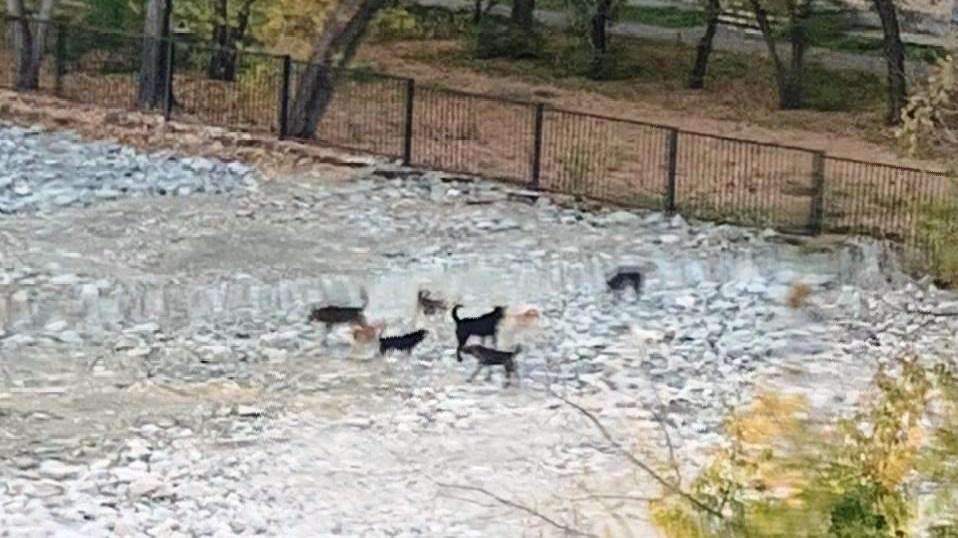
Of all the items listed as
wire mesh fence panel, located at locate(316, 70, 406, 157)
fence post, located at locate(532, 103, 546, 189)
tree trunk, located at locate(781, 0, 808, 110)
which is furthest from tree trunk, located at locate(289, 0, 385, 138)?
tree trunk, located at locate(781, 0, 808, 110)

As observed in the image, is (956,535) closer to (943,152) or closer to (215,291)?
(215,291)

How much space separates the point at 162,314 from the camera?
17.1m

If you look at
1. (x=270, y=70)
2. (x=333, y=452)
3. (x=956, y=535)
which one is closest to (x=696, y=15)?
(x=270, y=70)

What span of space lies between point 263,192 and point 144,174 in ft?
5.05

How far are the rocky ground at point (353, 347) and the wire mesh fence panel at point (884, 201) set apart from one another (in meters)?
0.62

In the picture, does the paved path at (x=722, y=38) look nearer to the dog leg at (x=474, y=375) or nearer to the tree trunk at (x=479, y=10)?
the tree trunk at (x=479, y=10)

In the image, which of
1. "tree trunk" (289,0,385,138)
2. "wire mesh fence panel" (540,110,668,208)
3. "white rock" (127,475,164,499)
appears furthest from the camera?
"tree trunk" (289,0,385,138)

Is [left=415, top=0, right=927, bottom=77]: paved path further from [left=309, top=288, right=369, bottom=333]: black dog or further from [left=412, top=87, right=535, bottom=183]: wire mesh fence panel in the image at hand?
[left=309, top=288, right=369, bottom=333]: black dog

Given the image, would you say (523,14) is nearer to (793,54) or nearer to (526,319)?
(793,54)

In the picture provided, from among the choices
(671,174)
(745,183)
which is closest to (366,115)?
(745,183)

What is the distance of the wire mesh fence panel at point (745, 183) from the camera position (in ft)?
72.1

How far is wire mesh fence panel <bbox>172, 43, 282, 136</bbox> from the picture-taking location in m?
25.8

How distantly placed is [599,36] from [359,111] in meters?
13.7

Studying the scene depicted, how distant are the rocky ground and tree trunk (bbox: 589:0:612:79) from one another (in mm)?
17092
